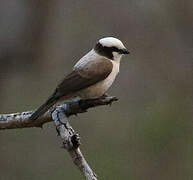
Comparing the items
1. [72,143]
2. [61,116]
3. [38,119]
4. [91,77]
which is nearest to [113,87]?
[91,77]

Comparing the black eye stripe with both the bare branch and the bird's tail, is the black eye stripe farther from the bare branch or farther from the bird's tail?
the bare branch

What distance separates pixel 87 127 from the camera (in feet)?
21.0

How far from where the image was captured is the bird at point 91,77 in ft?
11.2

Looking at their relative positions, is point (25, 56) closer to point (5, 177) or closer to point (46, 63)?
point (46, 63)

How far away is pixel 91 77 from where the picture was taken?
11.5 ft

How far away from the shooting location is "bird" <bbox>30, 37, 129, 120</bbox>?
11.2 feet

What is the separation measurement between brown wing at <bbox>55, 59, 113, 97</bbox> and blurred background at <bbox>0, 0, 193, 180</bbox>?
239 cm

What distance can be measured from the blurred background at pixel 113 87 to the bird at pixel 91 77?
7.48 ft

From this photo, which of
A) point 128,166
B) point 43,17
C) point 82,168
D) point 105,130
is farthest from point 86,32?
point 82,168

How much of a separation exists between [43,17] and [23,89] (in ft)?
2.31

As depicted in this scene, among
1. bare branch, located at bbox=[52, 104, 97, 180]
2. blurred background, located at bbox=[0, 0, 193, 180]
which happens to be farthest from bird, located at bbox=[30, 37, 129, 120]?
blurred background, located at bbox=[0, 0, 193, 180]

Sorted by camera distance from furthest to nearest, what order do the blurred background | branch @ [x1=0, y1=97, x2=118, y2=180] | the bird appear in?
the blurred background
the bird
branch @ [x1=0, y1=97, x2=118, y2=180]

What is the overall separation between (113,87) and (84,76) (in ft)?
9.79

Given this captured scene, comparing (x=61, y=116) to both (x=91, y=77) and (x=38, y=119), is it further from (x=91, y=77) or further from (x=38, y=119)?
(x=91, y=77)
